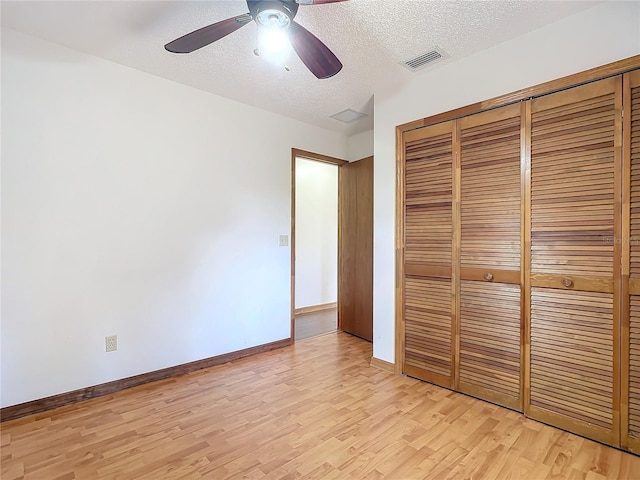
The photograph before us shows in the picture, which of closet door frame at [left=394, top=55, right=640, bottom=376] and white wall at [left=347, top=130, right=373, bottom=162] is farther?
white wall at [left=347, top=130, right=373, bottom=162]

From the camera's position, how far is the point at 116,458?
1.77 meters

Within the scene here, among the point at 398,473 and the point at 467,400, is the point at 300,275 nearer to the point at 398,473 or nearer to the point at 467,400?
the point at 467,400

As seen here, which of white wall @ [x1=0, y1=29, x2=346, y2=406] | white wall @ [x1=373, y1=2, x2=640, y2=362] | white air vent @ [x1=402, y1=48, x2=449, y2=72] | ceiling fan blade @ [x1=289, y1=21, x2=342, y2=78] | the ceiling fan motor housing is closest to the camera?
the ceiling fan motor housing

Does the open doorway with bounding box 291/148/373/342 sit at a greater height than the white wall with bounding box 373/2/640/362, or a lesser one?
lesser

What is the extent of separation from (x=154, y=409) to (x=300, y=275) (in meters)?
3.16

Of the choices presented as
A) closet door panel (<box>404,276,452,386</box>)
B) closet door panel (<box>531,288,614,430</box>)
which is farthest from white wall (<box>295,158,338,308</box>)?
closet door panel (<box>531,288,614,430</box>)

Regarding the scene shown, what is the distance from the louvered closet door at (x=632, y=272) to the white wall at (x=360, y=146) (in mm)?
2506

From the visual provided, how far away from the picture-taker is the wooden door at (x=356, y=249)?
385 centimetres

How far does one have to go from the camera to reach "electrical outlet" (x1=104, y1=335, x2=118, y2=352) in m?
2.51

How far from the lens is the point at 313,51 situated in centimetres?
176

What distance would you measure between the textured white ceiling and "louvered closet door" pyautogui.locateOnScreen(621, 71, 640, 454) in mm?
676

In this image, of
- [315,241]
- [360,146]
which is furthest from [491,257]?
[315,241]

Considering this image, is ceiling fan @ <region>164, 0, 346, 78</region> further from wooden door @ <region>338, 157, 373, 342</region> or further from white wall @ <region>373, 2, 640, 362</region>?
wooden door @ <region>338, 157, 373, 342</region>

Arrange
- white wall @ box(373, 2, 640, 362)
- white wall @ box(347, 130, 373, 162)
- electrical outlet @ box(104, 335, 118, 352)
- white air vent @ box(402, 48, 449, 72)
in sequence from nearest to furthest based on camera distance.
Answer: white wall @ box(373, 2, 640, 362), white air vent @ box(402, 48, 449, 72), electrical outlet @ box(104, 335, 118, 352), white wall @ box(347, 130, 373, 162)
